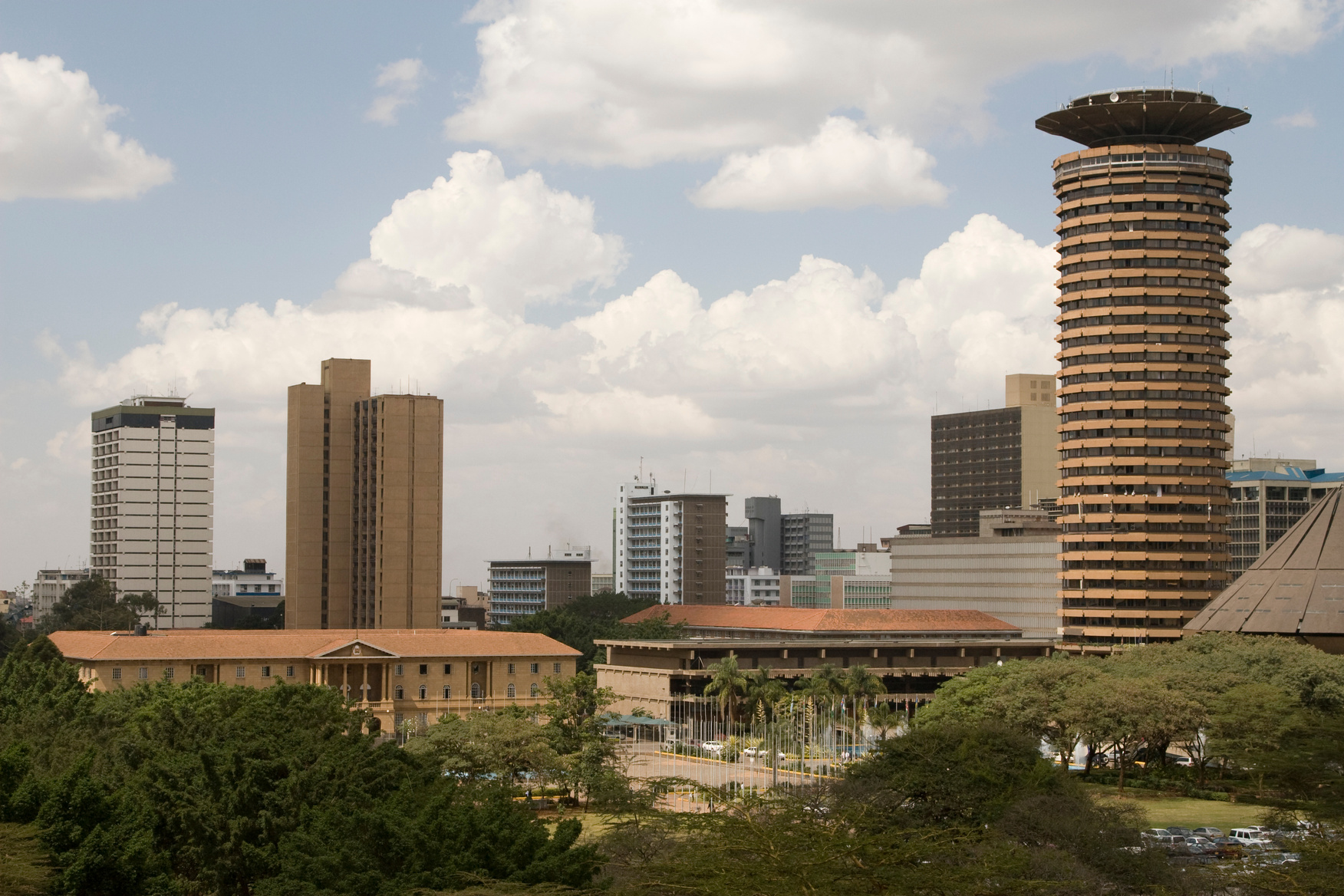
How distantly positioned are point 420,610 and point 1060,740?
113 meters

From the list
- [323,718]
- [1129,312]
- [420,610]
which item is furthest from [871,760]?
[420,610]

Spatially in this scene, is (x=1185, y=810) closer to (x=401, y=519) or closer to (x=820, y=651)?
(x=820, y=651)

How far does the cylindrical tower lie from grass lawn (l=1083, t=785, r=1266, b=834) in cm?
5489

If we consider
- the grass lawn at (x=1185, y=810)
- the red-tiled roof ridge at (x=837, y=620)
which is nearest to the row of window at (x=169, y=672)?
the red-tiled roof ridge at (x=837, y=620)

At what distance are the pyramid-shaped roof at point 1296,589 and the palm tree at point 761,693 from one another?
1446 inches

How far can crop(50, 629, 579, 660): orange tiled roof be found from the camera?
129 meters

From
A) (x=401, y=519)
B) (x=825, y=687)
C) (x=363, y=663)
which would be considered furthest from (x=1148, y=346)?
(x=401, y=519)

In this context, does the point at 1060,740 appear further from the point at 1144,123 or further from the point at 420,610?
the point at 420,610

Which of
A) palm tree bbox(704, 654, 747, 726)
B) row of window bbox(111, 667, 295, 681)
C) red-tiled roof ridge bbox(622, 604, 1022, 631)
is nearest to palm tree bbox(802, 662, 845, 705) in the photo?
palm tree bbox(704, 654, 747, 726)

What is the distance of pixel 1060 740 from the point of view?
333 ft

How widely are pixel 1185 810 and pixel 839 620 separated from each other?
2838 inches

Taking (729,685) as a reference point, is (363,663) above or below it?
above

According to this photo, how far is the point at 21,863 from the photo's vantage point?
49.5 metres

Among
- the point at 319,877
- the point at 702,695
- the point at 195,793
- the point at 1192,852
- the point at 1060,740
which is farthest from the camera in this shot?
the point at 702,695
